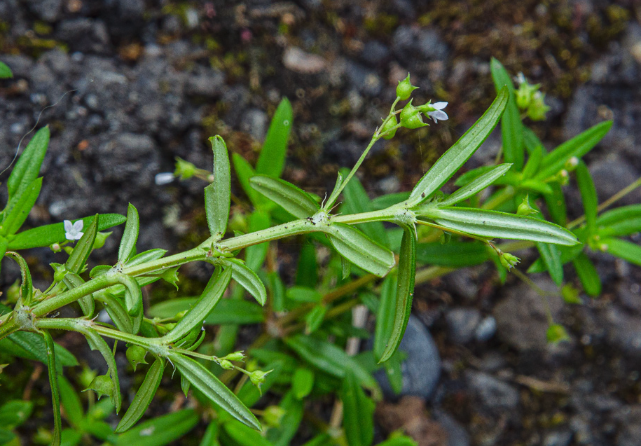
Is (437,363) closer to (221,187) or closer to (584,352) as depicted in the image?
(584,352)

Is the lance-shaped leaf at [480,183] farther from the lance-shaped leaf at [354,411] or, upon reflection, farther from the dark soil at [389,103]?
the dark soil at [389,103]

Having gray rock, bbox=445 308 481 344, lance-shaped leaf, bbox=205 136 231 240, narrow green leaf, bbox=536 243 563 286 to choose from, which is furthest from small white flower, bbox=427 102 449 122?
gray rock, bbox=445 308 481 344

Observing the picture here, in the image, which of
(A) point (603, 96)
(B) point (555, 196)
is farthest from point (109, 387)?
(A) point (603, 96)

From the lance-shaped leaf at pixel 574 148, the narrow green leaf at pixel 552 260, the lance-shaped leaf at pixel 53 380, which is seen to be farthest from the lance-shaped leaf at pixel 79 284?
the lance-shaped leaf at pixel 574 148

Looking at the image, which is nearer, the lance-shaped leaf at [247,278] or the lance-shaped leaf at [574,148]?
the lance-shaped leaf at [247,278]

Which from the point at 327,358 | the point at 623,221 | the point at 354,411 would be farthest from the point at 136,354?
the point at 623,221

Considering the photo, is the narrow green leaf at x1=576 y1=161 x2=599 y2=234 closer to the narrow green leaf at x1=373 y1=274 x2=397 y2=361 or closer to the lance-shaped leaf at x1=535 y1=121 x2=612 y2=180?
the lance-shaped leaf at x1=535 y1=121 x2=612 y2=180

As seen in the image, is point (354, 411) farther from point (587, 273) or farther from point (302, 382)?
point (587, 273)
